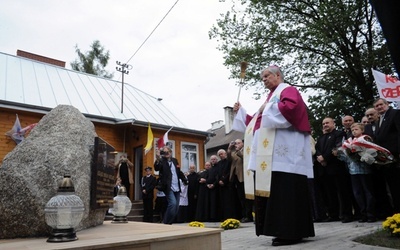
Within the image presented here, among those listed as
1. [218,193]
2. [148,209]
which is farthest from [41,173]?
[148,209]

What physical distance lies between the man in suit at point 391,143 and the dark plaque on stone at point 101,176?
4.66m

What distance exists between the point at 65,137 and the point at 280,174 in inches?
98.2

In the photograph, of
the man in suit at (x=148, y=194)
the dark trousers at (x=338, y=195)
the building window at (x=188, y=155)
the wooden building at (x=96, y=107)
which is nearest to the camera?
the dark trousers at (x=338, y=195)

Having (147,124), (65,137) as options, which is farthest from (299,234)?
(147,124)

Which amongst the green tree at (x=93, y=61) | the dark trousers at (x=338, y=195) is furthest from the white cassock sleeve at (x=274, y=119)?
the green tree at (x=93, y=61)

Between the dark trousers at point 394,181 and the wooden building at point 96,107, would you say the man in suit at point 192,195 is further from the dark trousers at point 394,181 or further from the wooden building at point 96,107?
the dark trousers at point 394,181

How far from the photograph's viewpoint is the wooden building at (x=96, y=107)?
514 inches

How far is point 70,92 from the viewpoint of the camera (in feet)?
52.6

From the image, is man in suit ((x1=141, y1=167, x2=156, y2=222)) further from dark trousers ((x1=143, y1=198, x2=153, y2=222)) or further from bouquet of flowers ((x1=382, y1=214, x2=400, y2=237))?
bouquet of flowers ((x1=382, y1=214, x2=400, y2=237))

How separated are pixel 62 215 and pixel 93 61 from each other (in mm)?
28398

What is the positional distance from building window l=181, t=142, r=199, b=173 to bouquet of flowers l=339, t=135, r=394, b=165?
1196 cm

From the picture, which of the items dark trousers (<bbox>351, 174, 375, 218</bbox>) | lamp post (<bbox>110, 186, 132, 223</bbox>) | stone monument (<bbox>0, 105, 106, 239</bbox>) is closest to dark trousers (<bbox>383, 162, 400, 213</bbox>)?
dark trousers (<bbox>351, 174, 375, 218</bbox>)

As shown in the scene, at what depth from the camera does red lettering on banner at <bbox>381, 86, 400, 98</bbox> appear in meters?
7.90

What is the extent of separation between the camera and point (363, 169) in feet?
20.5
